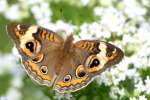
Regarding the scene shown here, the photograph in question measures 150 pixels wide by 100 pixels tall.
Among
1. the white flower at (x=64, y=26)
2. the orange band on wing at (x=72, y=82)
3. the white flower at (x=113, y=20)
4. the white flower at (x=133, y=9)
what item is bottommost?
the orange band on wing at (x=72, y=82)

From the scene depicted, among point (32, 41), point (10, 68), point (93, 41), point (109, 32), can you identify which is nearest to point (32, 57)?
point (32, 41)

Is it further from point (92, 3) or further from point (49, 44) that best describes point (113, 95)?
point (92, 3)

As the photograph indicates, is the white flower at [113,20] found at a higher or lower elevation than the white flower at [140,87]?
higher

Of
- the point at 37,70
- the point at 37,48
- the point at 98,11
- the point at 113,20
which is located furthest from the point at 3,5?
the point at 37,70

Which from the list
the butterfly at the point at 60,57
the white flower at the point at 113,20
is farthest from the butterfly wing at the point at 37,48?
the white flower at the point at 113,20

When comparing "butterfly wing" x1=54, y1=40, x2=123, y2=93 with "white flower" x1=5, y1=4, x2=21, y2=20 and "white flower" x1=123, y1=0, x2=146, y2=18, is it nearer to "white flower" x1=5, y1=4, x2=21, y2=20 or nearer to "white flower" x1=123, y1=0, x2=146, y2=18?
"white flower" x1=123, y1=0, x2=146, y2=18

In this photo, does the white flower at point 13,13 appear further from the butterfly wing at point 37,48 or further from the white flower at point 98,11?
the butterfly wing at point 37,48
